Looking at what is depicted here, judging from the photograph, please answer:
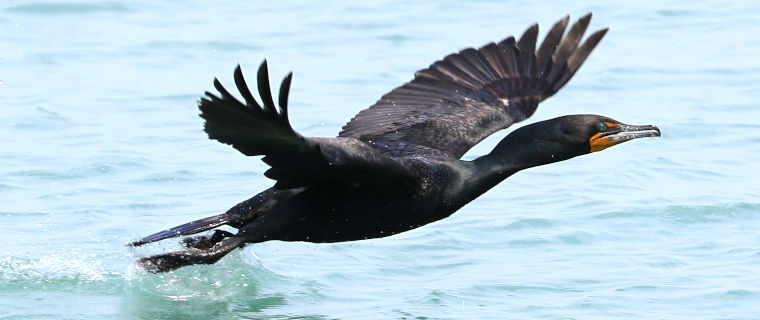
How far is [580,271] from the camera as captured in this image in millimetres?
7516

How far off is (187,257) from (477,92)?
7.23ft

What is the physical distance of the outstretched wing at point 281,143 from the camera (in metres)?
5.47

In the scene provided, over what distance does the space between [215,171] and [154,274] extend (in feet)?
6.69

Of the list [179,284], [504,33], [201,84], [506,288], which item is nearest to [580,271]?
[506,288]

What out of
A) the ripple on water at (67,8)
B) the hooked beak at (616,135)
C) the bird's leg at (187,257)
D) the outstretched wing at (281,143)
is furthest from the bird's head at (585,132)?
the ripple on water at (67,8)

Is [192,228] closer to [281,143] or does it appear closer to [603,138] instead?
[281,143]

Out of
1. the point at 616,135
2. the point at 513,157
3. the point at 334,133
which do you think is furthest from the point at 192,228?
the point at 334,133

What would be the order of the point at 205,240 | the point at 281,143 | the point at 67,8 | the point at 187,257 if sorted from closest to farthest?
the point at 281,143 < the point at 187,257 < the point at 205,240 < the point at 67,8

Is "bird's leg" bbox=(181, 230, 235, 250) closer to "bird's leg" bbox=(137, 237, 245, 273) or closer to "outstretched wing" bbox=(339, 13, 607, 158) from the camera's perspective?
"bird's leg" bbox=(137, 237, 245, 273)

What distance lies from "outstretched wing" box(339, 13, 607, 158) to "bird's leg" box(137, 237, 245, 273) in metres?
1.12

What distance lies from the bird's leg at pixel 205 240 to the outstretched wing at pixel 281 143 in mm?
797

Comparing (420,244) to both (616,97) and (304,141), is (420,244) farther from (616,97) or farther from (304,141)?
(616,97)

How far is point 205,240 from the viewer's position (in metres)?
6.92

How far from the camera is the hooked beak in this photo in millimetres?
6730
